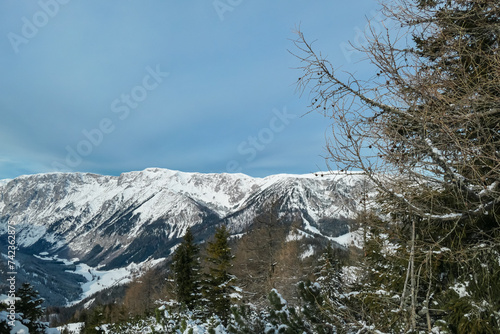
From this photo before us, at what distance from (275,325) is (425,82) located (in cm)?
562

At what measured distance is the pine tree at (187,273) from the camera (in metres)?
24.3

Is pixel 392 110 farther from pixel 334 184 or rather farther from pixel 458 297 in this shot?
pixel 458 297

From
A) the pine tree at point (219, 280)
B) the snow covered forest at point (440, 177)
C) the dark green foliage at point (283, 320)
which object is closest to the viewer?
the snow covered forest at point (440, 177)

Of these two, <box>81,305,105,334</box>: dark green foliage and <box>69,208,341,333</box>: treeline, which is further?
<box>81,305,105,334</box>: dark green foliage

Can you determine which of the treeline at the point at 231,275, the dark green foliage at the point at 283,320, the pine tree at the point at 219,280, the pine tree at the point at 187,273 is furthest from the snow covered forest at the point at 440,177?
the pine tree at the point at 187,273

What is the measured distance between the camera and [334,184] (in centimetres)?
338

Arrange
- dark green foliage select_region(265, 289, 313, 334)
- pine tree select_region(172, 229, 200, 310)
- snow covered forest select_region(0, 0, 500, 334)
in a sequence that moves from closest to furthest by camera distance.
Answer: snow covered forest select_region(0, 0, 500, 334) → dark green foliage select_region(265, 289, 313, 334) → pine tree select_region(172, 229, 200, 310)

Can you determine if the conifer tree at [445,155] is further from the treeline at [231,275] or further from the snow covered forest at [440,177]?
the treeline at [231,275]

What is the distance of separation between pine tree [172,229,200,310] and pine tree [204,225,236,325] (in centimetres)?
352

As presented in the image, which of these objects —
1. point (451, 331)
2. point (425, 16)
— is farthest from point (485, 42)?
point (451, 331)

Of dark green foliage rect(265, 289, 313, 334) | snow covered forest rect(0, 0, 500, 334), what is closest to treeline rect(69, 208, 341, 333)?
dark green foliage rect(265, 289, 313, 334)

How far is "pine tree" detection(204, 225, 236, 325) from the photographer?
65.5 ft

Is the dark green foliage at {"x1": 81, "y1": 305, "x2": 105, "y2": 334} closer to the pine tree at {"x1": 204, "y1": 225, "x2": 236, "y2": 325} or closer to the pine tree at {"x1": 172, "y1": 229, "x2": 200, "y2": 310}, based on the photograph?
the pine tree at {"x1": 172, "y1": 229, "x2": 200, "y2": 310}

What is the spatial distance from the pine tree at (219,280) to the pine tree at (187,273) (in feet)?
11.6
